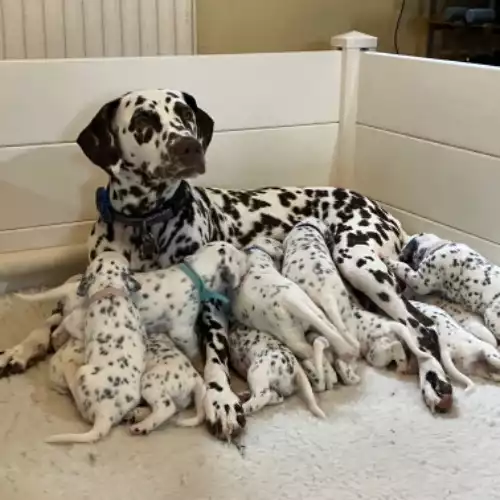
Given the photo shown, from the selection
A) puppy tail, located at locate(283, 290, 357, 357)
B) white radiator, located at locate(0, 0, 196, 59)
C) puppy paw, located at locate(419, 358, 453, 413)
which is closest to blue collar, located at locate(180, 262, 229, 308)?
puppy tail, located at locate(283, 290, 357, 357)

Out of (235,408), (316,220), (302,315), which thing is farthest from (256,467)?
(316,220)

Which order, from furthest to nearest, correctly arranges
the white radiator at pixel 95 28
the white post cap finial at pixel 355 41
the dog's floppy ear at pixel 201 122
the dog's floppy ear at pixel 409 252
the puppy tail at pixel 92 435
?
the white post cap finial at pixel 355 41
the white radiator at pixel 95 28
the dog's floppy ear at pixel 409 252
the dog's floppy ear at pixel 201 122
the puppy tail at pixel 92 435

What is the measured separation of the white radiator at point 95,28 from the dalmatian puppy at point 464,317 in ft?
4.76

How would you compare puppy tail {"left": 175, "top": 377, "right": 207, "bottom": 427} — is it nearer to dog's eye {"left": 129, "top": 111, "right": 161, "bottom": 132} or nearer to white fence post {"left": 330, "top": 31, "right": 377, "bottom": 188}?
dog's eye {"left": 129, "top": 111, "right": 161, "bottom": 132}

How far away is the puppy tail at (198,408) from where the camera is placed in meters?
2.15

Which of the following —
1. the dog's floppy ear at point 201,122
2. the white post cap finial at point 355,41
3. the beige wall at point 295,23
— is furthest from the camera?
the beige wall at point 295,23

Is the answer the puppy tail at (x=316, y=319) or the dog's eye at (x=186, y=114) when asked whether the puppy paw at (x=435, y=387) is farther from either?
the dog's eye at (x=186, y=114)

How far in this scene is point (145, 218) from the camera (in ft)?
8.57

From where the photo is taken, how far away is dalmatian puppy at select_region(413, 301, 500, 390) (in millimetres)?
2328

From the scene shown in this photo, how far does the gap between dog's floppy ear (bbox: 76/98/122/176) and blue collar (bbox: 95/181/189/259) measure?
13 centimetres

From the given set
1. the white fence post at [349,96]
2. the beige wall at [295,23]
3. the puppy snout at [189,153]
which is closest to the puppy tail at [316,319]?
the puppy snout at [189,153]

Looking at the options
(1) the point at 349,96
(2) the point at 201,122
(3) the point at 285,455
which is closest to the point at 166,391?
(3) the point at 285,455

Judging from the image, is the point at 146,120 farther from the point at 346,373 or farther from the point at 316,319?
the point at 346,373

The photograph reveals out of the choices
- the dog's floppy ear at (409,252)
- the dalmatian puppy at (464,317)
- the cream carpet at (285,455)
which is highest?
the dog's floppy ear at (409,252)
